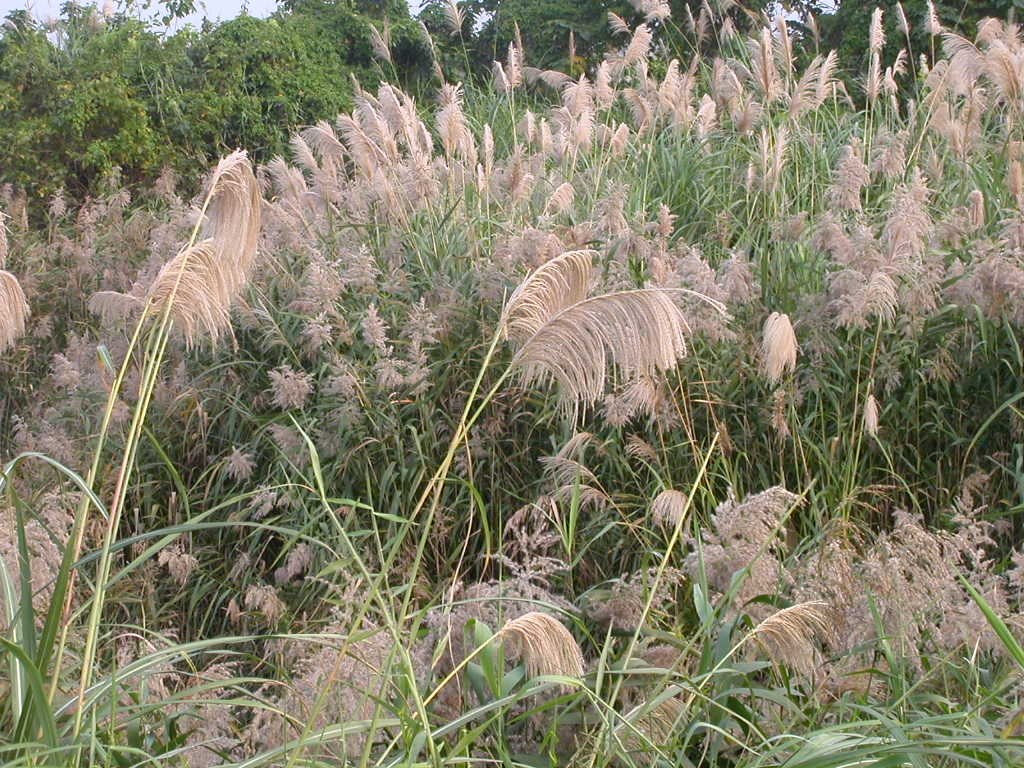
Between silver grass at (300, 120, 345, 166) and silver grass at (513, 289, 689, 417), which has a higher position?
silver grass at (300, 120, 345, 166)

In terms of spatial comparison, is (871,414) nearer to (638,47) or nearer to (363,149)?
(363,149)

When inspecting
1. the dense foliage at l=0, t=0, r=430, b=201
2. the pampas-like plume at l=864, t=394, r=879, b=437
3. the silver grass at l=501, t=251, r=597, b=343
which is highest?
the dense foliage at l=0, t=0, r=430, b=201

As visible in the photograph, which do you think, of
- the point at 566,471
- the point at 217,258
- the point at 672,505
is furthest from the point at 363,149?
the point at 217,258

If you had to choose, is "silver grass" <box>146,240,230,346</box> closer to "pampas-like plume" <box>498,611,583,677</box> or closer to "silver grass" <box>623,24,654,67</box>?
"pampas-like plume" <box>498,611,583,677</box>

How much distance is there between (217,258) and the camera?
2566 mm

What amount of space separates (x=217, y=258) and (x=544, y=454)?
2.27 m

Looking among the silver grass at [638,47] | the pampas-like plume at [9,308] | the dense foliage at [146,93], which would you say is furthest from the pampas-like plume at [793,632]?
the dense foliage at [146,93]

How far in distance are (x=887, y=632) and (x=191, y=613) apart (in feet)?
8.50

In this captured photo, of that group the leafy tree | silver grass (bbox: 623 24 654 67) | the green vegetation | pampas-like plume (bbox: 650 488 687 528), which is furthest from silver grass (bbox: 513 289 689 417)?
the leafy tree

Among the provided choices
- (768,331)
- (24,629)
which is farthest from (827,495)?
(24,629)

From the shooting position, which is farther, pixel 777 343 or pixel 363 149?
pixel 363 149

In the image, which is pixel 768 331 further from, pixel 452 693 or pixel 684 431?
pixel 452 693

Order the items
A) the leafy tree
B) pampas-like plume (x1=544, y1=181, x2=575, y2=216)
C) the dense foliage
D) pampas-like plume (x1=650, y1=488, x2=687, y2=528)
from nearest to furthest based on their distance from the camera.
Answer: pampas-like plume (x1=650, y1=488, x2=687, y2=528)
pampas-like plume (x1=544, y1=181, x2=575, y2=216)
the dense foliage
the leafy tree

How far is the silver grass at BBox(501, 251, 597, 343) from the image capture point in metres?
2.49
